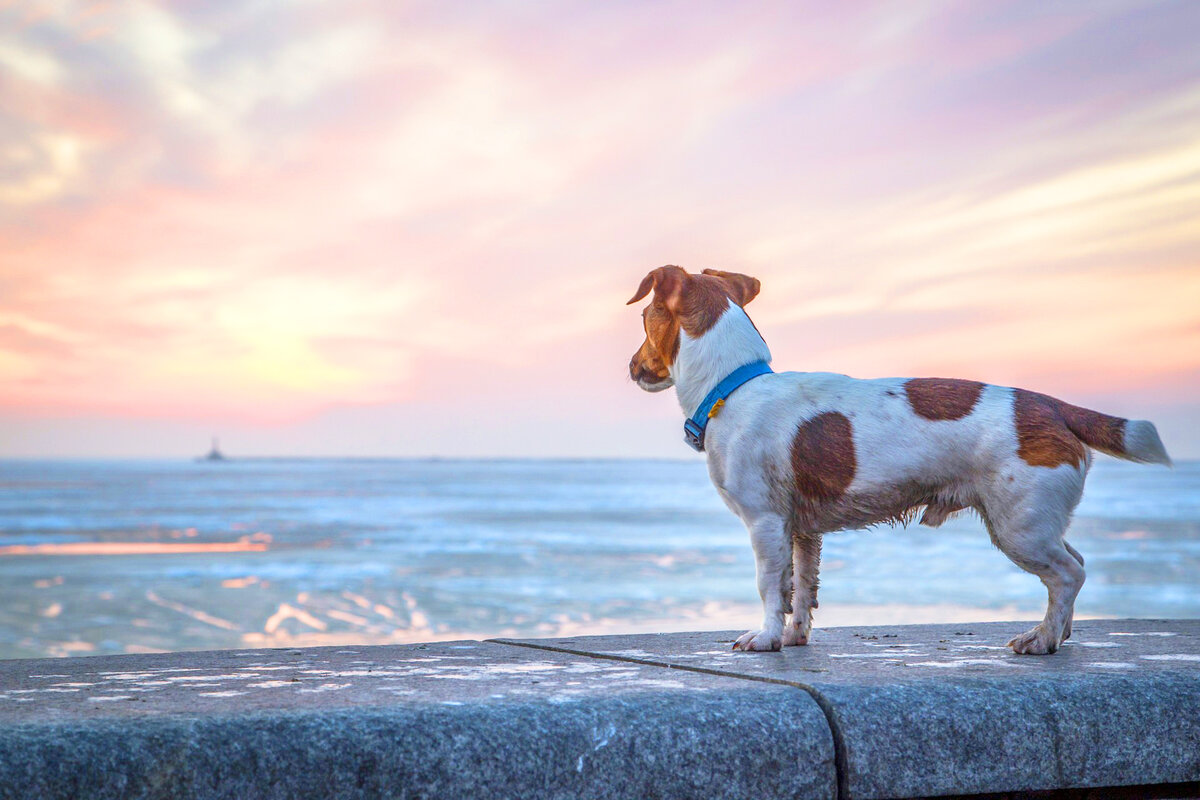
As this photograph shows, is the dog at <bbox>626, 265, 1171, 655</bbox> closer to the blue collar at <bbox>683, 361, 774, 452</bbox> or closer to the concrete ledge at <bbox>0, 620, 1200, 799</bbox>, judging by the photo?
the blue collar at <bbox>683, 361, 774, 452</bbox>

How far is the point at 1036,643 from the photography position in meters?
3.91

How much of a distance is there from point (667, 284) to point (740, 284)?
502mm

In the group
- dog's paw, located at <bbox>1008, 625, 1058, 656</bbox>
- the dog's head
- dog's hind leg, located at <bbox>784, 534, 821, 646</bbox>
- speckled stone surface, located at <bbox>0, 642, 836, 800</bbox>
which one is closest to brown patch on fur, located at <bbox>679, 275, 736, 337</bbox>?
the dog's head

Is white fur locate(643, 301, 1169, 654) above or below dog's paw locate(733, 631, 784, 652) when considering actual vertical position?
above

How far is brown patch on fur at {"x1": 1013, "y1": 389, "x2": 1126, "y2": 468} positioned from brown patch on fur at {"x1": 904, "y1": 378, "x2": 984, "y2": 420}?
0.16 m

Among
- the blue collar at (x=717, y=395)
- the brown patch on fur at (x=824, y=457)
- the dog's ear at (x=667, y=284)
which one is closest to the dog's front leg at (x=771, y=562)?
the brown patch on fur at (x=824, y=457)

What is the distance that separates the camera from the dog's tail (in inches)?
155

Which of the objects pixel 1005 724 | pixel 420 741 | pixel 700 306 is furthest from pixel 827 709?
pixel 700 306

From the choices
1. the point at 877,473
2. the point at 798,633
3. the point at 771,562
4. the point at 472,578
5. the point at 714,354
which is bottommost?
the point at 472,578

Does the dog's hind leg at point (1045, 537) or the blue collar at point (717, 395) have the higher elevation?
the blue collar at point (717, 395)

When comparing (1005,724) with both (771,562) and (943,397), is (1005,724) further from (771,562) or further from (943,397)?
(943,397)

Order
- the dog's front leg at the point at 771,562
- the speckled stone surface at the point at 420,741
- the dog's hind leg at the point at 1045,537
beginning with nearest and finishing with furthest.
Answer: the speckled stone surface at the point at 420,741 < the dog's hind leg at the point at 1045,537 < the dog's front leg at the point at 771,562

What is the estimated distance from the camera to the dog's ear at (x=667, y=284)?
15.1 feet

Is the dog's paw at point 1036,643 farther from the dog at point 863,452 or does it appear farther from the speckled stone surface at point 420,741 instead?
the speckled stone surface at point 420,741
